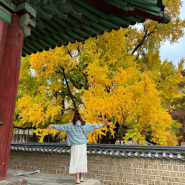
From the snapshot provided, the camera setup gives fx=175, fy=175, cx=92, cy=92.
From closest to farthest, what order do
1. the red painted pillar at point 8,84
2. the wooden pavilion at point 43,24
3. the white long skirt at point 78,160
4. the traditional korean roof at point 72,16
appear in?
the red painted pillar at point 8,84, the wooden pavilion at point 43,24, the traditional korean roof at point 72,16, the white long skirt at point 78,160

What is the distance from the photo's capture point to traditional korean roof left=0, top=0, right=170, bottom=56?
8.02ft

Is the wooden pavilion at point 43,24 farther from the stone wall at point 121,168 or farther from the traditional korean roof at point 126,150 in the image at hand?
the stone wall at point 121,168

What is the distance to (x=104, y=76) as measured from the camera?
7109 millimetres

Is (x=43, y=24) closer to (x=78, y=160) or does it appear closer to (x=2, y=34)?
(x=2, y=34)

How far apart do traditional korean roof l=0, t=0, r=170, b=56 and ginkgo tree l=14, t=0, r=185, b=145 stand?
10.7 ft

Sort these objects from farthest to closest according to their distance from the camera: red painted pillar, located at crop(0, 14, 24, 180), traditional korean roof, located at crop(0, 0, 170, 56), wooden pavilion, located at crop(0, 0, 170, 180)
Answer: traditional korean roof, located at crop(0, 0, 170, 56) < wooden pavilion, located at crop(0, 0, 170, 180) < red painted pillar, located at crop(0, 14, 24, 180)

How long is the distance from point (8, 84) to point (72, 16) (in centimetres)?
180

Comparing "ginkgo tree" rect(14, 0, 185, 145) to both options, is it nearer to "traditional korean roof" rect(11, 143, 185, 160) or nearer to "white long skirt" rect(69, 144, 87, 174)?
"traditional korean roof" rect(11, 143, 185, 160)

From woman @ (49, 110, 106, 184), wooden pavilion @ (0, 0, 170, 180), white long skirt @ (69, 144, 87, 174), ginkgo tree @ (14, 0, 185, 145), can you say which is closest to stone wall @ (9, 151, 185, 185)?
ginkgo tree @ (14, 0, 185, 145)

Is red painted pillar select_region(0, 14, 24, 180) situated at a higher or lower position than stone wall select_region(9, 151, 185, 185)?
higher

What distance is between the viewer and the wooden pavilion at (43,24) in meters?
2.22

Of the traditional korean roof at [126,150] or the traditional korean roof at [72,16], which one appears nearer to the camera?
the traditional korean roof at [72,16]

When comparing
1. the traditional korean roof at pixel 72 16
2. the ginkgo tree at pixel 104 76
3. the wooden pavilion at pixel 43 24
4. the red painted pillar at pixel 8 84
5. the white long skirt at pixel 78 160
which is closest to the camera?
the red painted pillar at pixel 8 84

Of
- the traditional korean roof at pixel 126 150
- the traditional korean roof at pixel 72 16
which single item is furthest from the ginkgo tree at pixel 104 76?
the traditional korean roof at pixel 72 16
